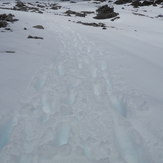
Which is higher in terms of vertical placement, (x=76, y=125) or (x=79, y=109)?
(x=76, y=125)

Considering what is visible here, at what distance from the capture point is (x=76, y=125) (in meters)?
3.82

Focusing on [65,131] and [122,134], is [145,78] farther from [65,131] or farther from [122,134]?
[65,131]

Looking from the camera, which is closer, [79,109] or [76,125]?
[76,125]

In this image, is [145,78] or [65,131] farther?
[145,78]

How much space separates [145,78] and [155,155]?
3.22 metres

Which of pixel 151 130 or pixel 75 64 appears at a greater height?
pixel 151 130

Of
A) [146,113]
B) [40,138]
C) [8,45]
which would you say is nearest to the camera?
[40,138]

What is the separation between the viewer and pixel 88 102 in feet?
15.2

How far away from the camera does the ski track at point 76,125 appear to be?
10.4ft

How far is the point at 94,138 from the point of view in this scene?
351cm

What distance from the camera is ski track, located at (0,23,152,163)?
3174 millimetres

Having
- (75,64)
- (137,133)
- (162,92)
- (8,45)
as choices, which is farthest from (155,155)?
(8,45)

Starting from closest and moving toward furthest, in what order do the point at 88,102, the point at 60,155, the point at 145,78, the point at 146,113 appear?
the point at 60,155, the point at 146,113, the point at 88,102, the point at 145,78

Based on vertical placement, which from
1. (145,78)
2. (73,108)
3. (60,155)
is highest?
(60,155)
